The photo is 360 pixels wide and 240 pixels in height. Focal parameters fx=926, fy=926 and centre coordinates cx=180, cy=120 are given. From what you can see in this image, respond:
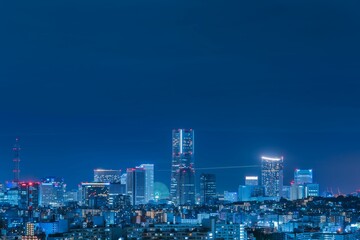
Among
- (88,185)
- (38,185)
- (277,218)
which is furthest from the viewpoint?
(88,185)

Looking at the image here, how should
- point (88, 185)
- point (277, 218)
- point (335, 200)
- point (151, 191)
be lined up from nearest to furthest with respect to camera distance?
point (277, 218), point (335, 200), point (88, 185), point (151, 191)

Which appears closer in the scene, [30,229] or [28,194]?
[30,229]

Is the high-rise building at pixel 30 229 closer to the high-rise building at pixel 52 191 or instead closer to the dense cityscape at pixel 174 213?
the dense cityscape at pixel 174 213

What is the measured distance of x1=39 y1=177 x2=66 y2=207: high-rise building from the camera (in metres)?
64.5

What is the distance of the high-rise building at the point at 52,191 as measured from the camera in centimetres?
6450

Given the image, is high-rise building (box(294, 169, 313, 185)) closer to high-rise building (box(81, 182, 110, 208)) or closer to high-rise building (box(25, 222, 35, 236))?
high-rise building (box(81, 182, 110, 208))

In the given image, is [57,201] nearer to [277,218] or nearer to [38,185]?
[38,185]

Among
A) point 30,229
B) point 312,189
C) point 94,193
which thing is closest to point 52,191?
point 94,193

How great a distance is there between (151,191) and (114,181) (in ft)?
10.2

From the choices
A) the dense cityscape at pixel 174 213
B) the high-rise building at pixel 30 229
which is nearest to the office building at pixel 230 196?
the dense cityscape at pixel 174 213

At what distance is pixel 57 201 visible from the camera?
217 ft

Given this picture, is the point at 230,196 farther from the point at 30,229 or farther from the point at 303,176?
the point at 30,229

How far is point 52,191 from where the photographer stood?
67188mm

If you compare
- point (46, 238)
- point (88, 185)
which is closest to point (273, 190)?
point (88, 185)
